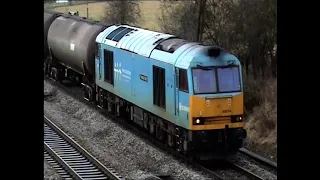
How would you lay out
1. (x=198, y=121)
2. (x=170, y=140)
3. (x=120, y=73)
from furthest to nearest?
1. (x=120, y=73)
2. (x=170, y=140)
3. (x=198, y=121)

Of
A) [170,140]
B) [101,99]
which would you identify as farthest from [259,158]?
[101,99]

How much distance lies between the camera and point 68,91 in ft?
80.9

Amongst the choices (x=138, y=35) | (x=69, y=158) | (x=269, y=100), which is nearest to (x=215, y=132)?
(x=69, y=158)

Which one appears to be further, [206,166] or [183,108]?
[206,166]

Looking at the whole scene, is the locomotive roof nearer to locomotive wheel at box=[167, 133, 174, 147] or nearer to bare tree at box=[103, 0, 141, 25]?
locomotive wheel at box=[167, 133, 174, 147]

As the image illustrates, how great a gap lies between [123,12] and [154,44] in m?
18.6

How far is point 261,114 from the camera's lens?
59.8 feet

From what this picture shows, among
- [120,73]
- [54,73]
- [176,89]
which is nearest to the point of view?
[176,89]

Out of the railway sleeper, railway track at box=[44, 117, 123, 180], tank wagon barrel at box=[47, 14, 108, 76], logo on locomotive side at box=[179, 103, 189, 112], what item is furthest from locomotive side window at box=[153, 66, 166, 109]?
tank wagon barrel at box=[47, 14, 108, 76]

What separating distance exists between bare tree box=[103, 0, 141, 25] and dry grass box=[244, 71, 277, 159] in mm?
13186

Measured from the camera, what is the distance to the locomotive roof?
1307 cm

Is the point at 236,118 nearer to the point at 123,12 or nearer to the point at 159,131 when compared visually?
the point at 159,131

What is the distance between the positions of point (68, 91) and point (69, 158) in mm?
10615

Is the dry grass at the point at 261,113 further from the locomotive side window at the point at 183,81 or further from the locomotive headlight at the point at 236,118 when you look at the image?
the locomotive side window at the point at 183,81
